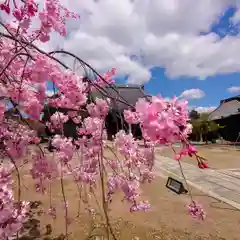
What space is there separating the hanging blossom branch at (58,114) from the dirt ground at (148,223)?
1.05 metres

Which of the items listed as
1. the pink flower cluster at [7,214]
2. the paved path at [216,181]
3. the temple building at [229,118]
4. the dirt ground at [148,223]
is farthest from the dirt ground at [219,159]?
the temple building at [229,118]

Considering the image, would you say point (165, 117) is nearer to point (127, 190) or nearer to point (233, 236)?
point (127, 190)

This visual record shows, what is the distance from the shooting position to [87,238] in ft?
11.0

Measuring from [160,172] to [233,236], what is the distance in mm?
4747

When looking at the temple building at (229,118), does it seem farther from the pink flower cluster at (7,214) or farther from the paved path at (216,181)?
the pink flower cluster at (7,214)

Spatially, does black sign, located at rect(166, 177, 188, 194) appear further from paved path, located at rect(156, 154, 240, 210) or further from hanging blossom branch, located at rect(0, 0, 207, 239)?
hanging blossom branch, located at rect(0, 0, 207, 239)

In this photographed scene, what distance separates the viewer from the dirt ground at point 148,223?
3498 mm

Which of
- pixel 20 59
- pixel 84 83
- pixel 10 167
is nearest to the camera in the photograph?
pixel 10 167

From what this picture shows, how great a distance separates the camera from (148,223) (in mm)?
3910

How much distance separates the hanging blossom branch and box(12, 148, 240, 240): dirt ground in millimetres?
1047

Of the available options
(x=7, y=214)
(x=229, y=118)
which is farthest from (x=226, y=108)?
(x=7, y=214)

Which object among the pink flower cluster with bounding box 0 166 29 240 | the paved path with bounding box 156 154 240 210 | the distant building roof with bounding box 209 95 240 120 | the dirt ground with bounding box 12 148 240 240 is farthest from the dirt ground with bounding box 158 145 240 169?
the distant building roof with bounding box 209 95 240 120

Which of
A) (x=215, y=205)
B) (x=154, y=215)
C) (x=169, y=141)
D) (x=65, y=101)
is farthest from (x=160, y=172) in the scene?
(x=169, y=141)

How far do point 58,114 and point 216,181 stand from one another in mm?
5752
